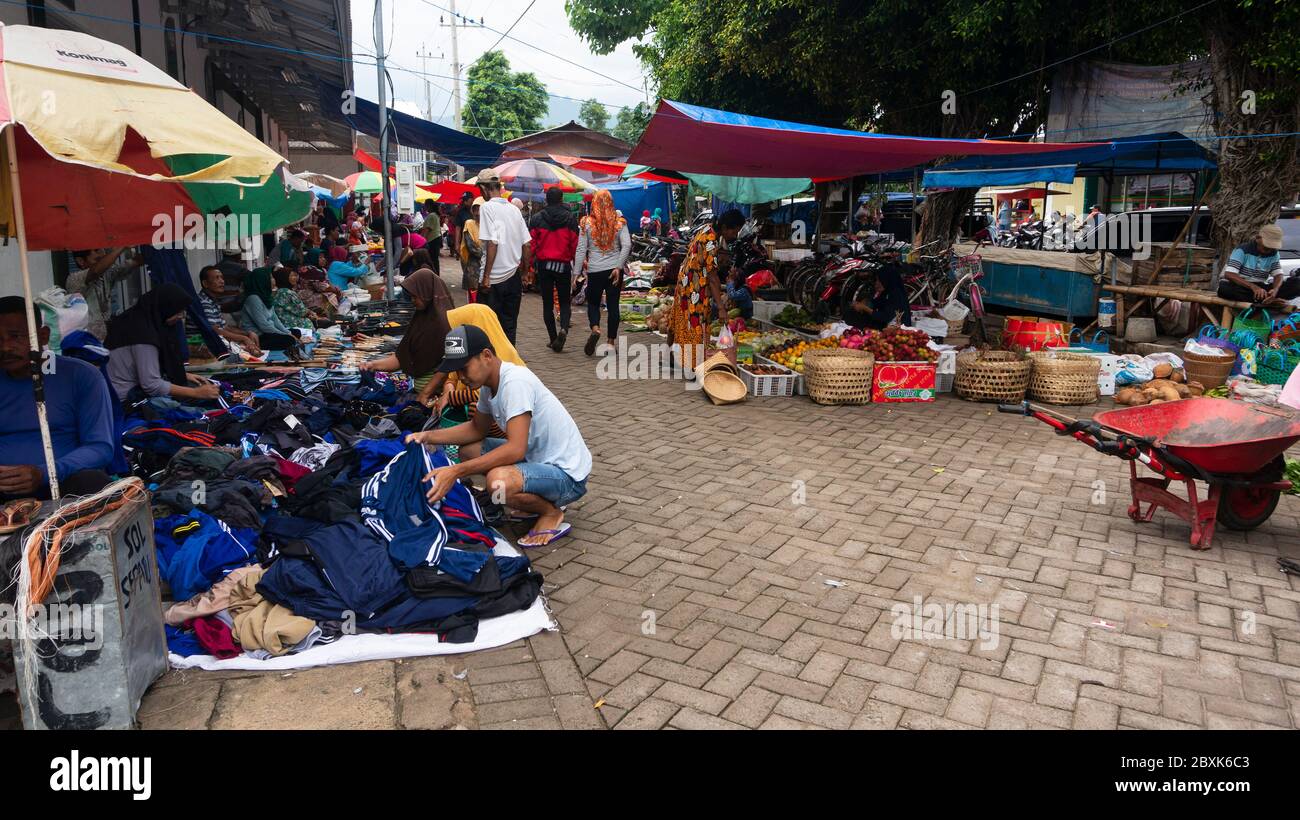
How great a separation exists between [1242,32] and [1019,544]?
7.94 meters

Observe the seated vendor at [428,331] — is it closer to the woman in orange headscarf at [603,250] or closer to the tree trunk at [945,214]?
the woman in orange headscarf at [603,250]

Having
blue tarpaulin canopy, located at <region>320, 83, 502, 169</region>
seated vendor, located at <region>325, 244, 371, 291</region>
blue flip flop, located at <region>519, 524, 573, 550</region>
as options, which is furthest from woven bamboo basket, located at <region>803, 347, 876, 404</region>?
seated vendor, located at <region>325, 244, 371, 291</region>

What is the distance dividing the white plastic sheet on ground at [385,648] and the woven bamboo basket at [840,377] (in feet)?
15.9

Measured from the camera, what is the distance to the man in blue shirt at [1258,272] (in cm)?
871

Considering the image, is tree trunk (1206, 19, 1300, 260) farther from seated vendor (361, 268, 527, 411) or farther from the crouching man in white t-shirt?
the crouching man in white t-shirt

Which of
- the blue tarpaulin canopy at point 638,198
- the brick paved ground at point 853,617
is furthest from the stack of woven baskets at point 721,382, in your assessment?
the blue tarpaulin canopy at point 638,198

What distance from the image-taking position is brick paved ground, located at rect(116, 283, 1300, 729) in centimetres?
321

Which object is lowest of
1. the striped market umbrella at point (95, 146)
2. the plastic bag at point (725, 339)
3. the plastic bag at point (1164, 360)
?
the plastic bag at point (1164, 360)

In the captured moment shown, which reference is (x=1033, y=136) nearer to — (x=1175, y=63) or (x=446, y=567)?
(x=1175, y=63)

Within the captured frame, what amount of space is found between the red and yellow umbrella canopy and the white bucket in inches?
396

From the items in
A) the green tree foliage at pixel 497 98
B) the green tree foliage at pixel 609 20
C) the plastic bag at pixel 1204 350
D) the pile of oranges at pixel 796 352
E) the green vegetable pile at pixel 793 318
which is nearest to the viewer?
the plastic bag at pixel 1204 350

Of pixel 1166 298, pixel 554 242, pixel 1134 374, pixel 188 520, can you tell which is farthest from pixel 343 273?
pixel 1166 298

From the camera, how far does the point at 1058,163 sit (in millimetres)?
10031

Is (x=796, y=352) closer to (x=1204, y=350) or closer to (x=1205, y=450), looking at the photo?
(x=1204, y=350)
